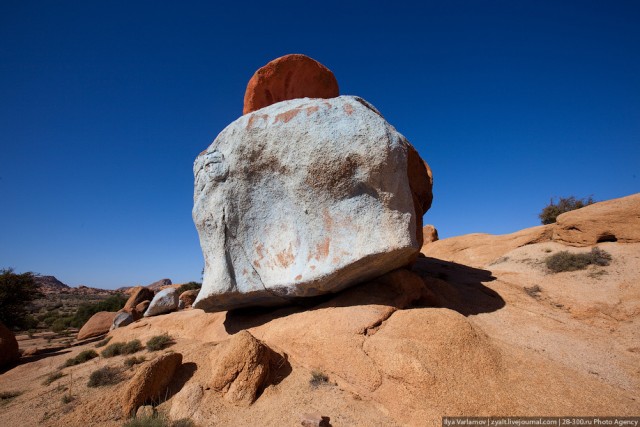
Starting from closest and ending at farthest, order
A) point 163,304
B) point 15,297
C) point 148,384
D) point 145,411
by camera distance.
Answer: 1. point 145,411
2. point 148,384
3. point 163,304
4. point 15,297

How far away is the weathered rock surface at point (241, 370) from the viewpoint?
4.33m

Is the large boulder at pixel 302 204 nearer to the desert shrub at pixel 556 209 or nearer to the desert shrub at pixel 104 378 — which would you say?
the desert shrub at pixel 104 378

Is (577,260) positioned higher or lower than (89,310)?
higher

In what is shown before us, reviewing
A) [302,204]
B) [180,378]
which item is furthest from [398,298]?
[180,378]

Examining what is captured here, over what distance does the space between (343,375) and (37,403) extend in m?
5.63

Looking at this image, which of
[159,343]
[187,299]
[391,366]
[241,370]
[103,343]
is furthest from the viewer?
[187,299]

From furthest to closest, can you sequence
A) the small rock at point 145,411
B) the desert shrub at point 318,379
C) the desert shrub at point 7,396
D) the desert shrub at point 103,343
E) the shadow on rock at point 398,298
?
1. the desert shrub at point 103,343
2. the shadow on rock at point 398,298
3. the desert shrub at point 7,396
4. the desert shrub at point 318,379
5. the small rock at point 145,411

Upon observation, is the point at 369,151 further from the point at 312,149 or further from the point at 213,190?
the point at 213,190

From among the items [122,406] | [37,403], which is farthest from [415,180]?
[37,403]

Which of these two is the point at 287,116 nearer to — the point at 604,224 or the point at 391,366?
the point at 391,366

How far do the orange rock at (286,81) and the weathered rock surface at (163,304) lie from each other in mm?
8173

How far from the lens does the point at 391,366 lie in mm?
4176


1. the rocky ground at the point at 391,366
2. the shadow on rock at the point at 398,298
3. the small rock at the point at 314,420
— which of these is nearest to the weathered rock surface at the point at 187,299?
the rocky ground at the point at 391,366

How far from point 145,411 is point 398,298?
4.57m
